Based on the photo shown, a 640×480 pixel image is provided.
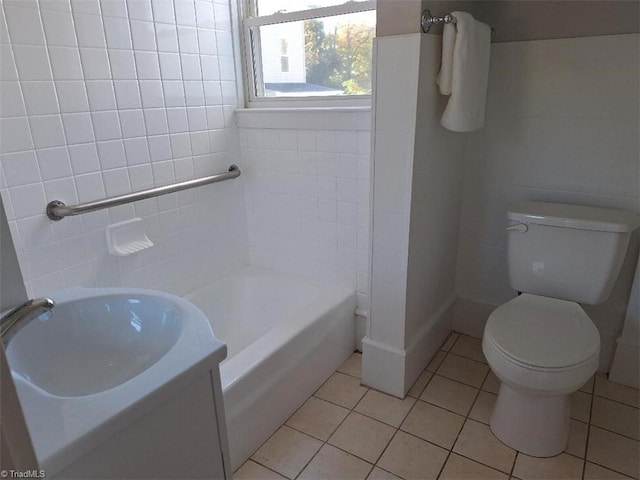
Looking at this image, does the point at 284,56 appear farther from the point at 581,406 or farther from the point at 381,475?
the point at 581,406

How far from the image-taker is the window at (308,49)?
1913 mm

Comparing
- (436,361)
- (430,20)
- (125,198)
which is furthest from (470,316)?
(125,198)

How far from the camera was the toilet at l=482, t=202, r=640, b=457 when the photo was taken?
57.5 inches

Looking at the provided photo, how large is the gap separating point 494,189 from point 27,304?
1849mm

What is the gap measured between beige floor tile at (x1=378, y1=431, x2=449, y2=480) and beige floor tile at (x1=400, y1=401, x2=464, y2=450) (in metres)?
0.04

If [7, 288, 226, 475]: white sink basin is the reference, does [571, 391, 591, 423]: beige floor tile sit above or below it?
below

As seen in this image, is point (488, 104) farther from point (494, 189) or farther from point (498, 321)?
point (498, 321)

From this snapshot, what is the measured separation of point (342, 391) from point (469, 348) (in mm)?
708

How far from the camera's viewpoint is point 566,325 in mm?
1602

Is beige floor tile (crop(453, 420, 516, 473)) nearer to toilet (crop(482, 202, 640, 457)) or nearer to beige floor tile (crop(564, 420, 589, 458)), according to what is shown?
toilet (crop(482, 202, 640, 457))

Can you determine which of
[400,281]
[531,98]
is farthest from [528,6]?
[400,281]

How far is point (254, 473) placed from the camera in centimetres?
154

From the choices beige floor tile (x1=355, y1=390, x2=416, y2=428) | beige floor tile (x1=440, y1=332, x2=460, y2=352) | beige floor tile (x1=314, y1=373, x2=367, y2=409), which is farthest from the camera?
beige floor tile (x1=440, y1=332, x2=460, y2=352)

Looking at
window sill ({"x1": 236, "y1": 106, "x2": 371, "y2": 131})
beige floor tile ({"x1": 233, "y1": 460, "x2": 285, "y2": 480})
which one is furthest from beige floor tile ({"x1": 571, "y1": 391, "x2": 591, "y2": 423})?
window sill ({"x1": 236, "y1": 106, "x2": 371, "y2": 131})
